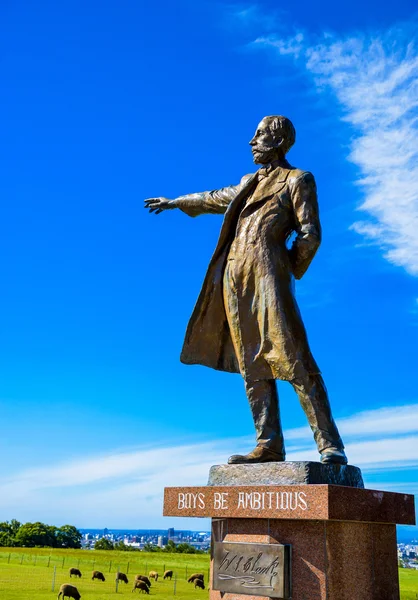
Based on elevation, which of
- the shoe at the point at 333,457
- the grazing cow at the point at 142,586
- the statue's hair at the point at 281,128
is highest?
the statue's hair at the point at 281,128

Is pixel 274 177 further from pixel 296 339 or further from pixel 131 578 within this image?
pixel 131 578

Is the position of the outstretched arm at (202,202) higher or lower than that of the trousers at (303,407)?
higher

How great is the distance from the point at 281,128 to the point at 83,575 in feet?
107

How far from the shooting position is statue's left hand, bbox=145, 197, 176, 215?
8914 mm

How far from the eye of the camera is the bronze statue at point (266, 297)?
22.3 feet

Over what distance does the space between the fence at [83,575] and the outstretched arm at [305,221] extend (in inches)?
797

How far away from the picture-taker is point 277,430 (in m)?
7.10

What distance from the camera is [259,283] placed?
7230 mm

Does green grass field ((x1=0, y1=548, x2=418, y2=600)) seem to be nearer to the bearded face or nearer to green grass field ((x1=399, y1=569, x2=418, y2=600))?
green grass field ((x1=399, y1=569, x2=418, y2=600))
